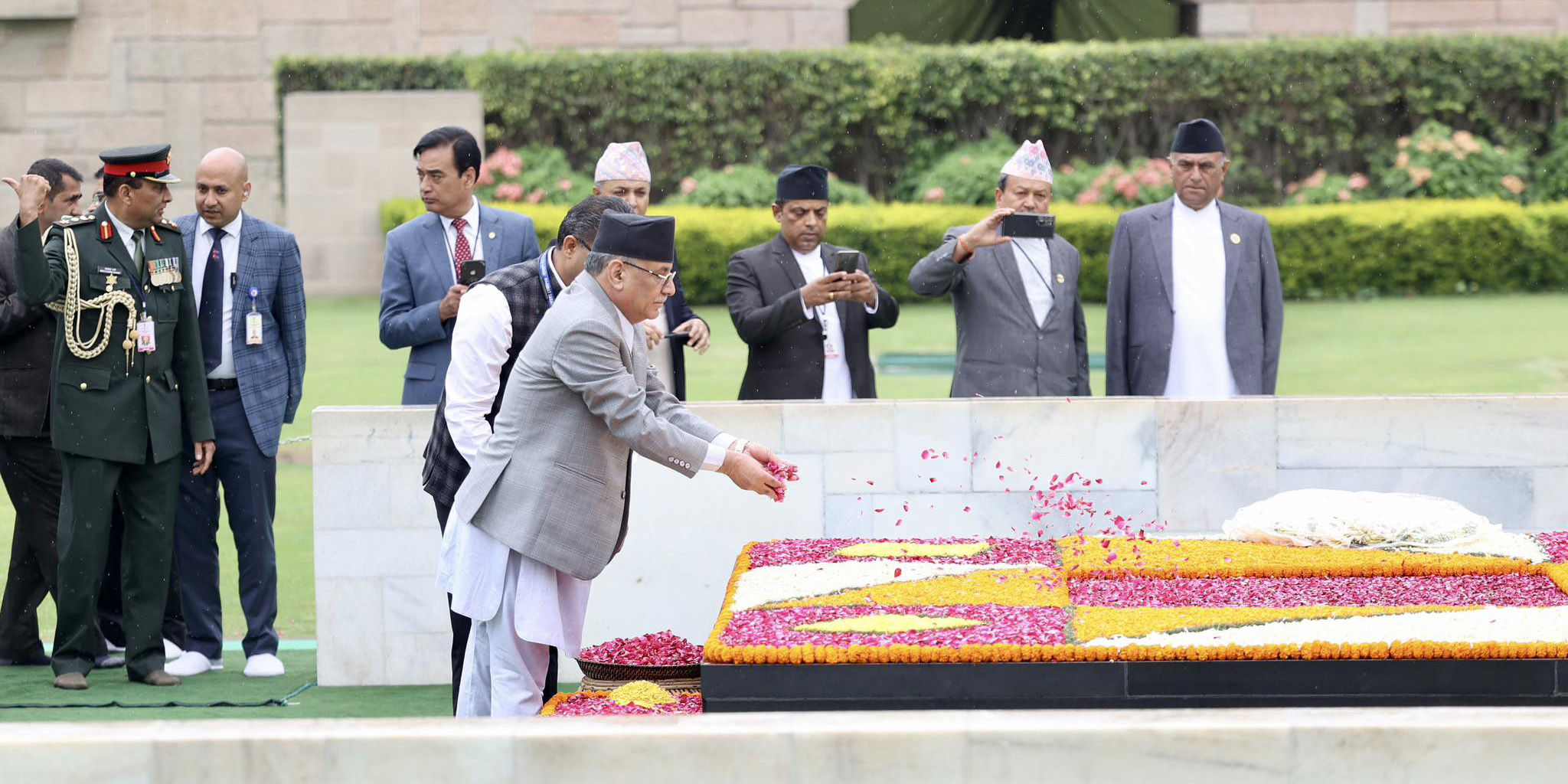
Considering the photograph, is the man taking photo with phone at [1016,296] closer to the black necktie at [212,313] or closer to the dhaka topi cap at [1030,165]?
the dhaka topi cap at [1030,165]

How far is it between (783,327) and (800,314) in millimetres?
79

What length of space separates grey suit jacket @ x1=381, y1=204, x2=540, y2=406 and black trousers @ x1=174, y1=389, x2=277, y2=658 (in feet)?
1.95

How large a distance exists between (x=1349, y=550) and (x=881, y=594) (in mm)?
1342

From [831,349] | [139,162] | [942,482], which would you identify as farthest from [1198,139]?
[139,162]

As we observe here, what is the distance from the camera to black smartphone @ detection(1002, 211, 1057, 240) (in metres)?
6.40

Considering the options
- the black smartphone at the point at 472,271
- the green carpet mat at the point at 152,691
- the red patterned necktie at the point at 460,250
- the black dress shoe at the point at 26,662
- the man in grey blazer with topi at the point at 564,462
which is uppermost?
the red patterned necktie at the point at 460,250

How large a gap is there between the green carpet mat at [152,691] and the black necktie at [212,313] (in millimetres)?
1094

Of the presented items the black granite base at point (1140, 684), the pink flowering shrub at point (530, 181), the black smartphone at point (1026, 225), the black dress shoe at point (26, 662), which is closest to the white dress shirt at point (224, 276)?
the black dress shoe at point (26, 662)

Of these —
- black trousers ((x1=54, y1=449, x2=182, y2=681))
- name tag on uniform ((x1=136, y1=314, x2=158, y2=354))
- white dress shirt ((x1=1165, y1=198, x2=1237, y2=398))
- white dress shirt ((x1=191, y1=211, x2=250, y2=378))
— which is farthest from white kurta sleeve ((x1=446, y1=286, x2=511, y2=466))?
white dress shirt ((x1=1165, y1=198, x2=1237, y2=398))

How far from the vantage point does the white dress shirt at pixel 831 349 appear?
6562 millimetres

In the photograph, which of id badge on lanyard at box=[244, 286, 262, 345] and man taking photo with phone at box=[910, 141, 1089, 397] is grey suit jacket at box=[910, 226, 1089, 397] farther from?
id badge on lanyard at box=[244, 286, 262, 345]

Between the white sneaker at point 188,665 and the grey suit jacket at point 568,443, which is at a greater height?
the grey suit jacket at point 568,443

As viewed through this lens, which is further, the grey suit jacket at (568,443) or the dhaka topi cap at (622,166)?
the dhaka topi cap at (622,166)

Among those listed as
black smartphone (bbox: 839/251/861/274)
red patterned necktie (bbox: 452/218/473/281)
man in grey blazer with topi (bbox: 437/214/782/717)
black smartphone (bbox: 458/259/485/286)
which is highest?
red patterned necktie (bbox: 452/218/473/281)
